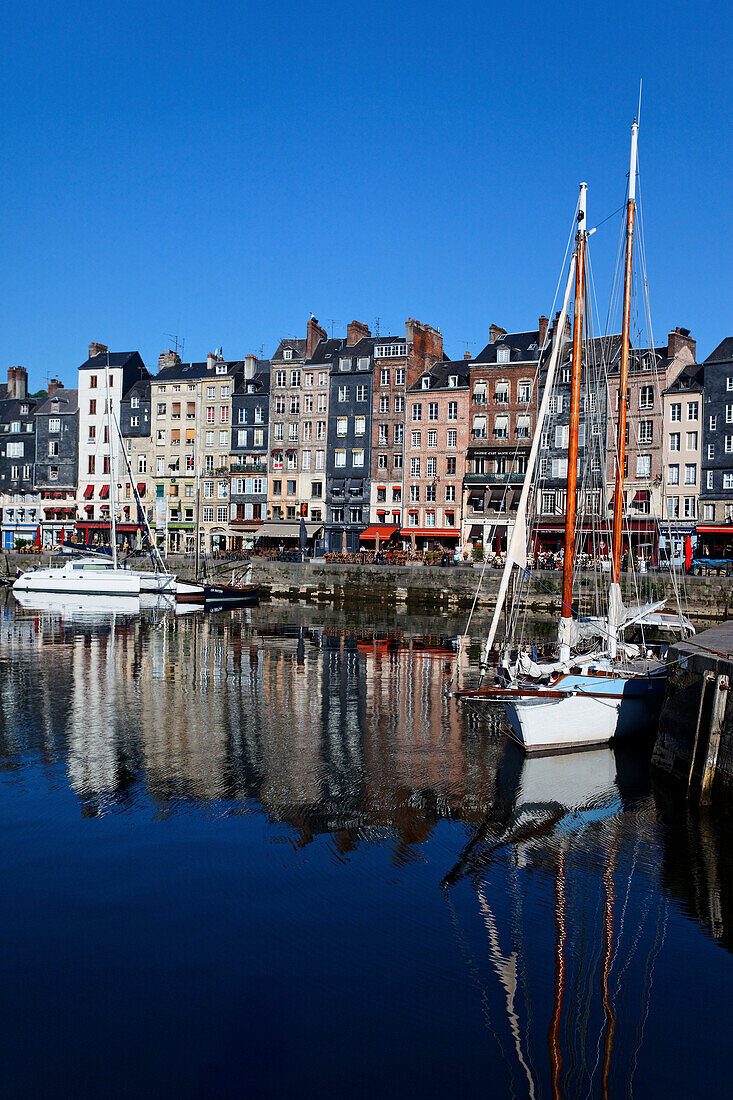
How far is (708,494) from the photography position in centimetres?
6525

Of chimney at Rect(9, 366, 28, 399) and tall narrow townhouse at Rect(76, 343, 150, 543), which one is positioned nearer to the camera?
tall narrow townhouse at Rect(76, 343, 150, 543)

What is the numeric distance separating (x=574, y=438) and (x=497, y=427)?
5354 centimetres

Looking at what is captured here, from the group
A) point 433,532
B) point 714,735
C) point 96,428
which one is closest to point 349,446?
point 433,532

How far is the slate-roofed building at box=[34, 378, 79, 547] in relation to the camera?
9531cm

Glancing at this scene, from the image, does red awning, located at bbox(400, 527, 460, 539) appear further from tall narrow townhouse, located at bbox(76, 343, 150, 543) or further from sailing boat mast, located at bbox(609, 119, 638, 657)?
sailing boat mast, located at bbox(609, 119, 638, 657)

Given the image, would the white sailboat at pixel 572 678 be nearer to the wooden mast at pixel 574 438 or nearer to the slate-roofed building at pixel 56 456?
the wooden mast at pixel 574 438

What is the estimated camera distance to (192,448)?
297 ft

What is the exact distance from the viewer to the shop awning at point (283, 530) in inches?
3219

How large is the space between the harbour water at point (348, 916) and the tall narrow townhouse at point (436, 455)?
5370 cm

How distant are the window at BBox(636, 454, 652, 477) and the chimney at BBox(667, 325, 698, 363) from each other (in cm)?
787

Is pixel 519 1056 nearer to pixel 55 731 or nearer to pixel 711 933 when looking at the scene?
pixel 711 933

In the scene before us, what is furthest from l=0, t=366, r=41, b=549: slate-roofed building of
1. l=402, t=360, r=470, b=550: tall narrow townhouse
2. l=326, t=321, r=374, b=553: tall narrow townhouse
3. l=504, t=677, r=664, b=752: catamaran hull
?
l=504, t=677, r=664, b=752: catamaran hull

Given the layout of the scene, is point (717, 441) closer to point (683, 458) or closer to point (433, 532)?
point (683, 458)

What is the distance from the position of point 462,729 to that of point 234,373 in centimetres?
6935
